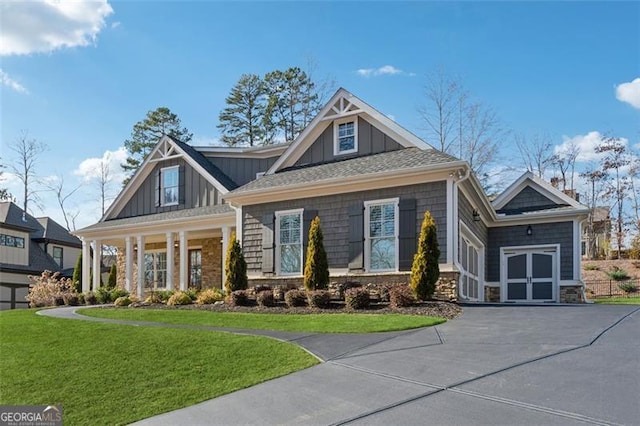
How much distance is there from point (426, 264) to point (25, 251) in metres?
24.3

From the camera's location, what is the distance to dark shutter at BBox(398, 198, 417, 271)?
12719 millimetres

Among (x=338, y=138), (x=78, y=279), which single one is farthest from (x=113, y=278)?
(x=338, y=138)

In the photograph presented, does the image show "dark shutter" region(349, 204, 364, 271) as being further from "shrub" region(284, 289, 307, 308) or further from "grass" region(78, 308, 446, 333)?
"grass" region(78, 308, 446, 333)

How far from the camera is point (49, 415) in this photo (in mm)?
5715

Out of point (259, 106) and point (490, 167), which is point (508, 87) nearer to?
point (490, 167)

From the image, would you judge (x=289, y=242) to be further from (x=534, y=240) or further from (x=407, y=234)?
(x=534, y=240)

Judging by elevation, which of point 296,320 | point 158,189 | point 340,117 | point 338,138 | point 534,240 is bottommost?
point 296,320

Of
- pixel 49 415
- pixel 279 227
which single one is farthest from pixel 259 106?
pixel 49 415

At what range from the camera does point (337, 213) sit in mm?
14000

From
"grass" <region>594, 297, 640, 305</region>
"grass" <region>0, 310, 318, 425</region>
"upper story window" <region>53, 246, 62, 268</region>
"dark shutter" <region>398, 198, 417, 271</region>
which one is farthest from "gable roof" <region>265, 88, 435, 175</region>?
"upper story window" <region>53, 246, 62, 268</region>

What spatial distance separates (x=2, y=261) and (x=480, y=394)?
2750 centimetres

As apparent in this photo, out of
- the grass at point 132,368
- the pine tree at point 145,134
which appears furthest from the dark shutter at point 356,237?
the pine tree at point 145,134

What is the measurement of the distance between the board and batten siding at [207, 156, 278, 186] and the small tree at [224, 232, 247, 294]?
6.23 meters

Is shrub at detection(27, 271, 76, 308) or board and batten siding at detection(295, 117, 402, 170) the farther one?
shrub at detection(27, 271, 76, 308)
